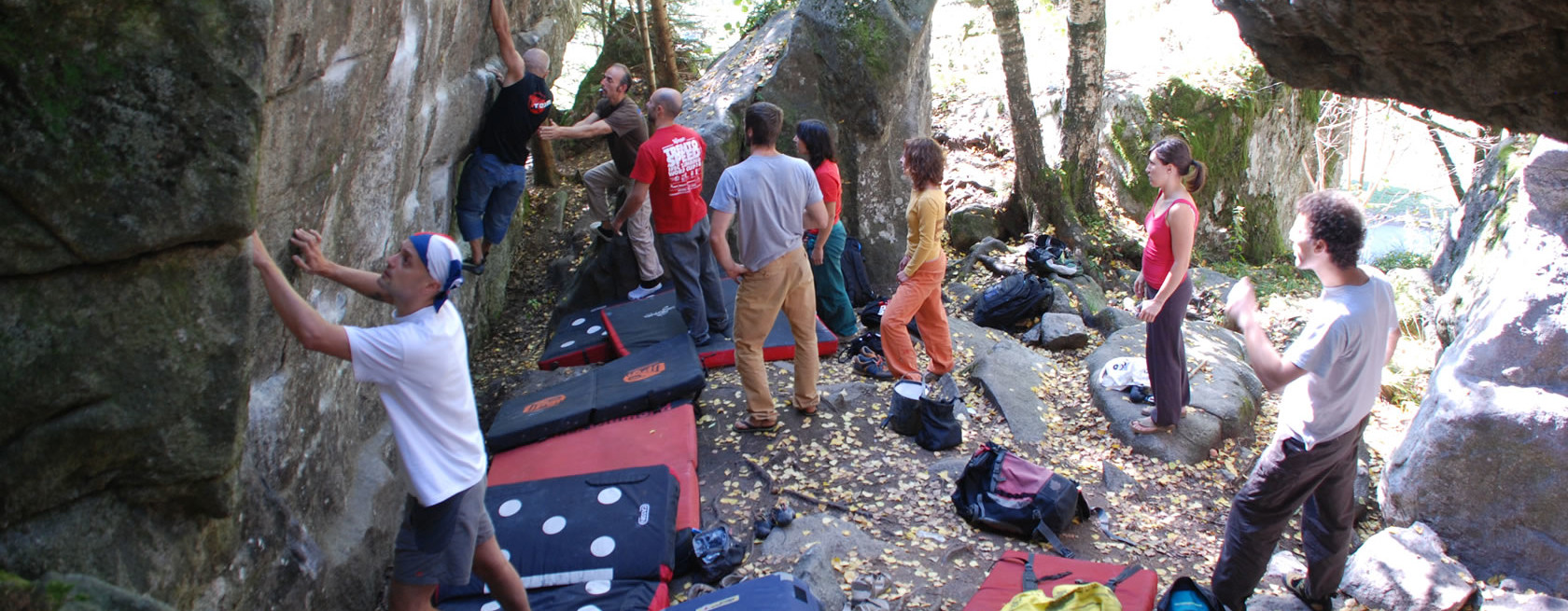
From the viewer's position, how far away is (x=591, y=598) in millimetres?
4016

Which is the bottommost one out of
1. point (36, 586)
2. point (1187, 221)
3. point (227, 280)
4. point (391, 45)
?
point (36, 586)

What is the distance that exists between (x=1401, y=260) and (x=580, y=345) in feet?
39.7

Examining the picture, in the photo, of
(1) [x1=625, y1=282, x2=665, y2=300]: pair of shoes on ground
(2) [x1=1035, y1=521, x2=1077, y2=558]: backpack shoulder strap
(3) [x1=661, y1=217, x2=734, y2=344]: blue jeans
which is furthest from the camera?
(1) [x1=625, y1=282, x2=665, y2=300]: pair of shoes on ground

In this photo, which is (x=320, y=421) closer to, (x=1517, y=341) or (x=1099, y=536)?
(x=1099, y=536)

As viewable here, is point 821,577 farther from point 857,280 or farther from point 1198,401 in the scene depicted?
point 857,280

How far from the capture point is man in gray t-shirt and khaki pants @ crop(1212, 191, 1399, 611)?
3568mm

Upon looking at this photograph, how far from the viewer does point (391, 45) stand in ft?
14.4

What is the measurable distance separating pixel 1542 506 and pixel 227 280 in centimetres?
608

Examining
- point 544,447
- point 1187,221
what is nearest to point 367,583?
point 544,447

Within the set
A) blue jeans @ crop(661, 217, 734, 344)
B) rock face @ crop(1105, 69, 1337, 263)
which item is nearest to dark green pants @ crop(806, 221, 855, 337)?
blue jeans @ crop(661, 217, 734, 344)

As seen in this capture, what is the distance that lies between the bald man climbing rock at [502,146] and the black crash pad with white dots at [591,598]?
358 centimetres

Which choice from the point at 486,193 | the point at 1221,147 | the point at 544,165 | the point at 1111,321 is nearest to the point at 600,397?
the point at 486,193

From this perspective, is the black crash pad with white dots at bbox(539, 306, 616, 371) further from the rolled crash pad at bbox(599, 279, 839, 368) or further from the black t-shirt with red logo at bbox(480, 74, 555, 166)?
the black t-shirt with red logo at bbox(480, 74, 555, 166)

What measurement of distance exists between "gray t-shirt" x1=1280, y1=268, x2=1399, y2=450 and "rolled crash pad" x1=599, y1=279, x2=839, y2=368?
368 cm
